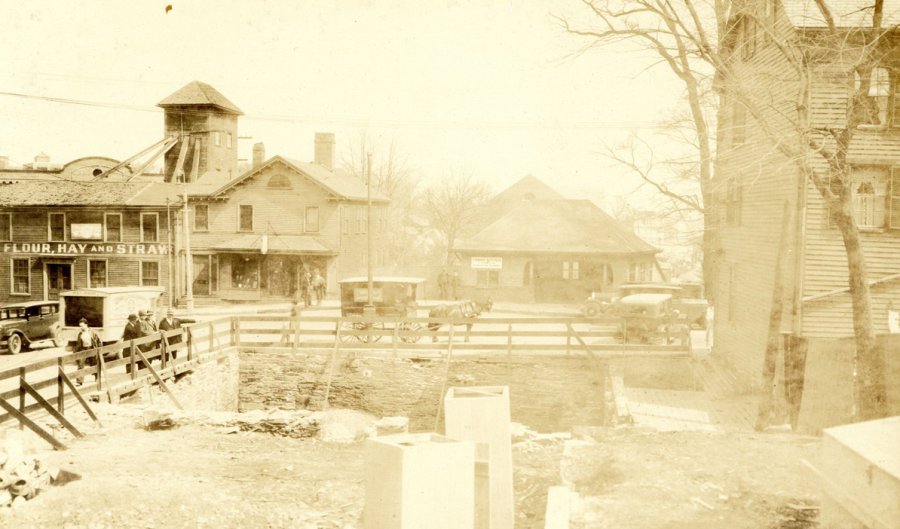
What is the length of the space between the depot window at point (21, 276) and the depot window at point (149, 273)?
91.8 inches

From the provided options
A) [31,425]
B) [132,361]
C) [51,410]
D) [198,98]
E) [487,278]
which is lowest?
[31,425]

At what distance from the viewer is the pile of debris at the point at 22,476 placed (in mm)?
7395

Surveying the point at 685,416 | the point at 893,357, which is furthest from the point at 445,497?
the point at 685,416

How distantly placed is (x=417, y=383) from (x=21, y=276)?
9.60m

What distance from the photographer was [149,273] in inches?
638

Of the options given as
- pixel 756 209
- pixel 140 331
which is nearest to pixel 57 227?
pixel 140 331

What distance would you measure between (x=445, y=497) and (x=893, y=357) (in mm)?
8804

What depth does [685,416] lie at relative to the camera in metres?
13.5

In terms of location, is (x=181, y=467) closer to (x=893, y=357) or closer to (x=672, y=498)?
(x=672, y=498)

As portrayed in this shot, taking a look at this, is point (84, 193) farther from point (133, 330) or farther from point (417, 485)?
point (417, 485)

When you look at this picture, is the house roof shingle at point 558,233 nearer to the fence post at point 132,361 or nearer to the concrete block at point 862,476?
the fence post at point 132,361

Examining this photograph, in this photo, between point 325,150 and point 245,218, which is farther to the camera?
point 325,150

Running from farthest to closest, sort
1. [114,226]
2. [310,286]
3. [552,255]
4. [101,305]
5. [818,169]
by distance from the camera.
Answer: [552,255] < [310,286] < [101,305] < [114,226] < [818,169]

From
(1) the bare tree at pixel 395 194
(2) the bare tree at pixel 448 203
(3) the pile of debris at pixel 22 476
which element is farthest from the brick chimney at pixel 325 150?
(3) the pile of debris at pixel 22 476
